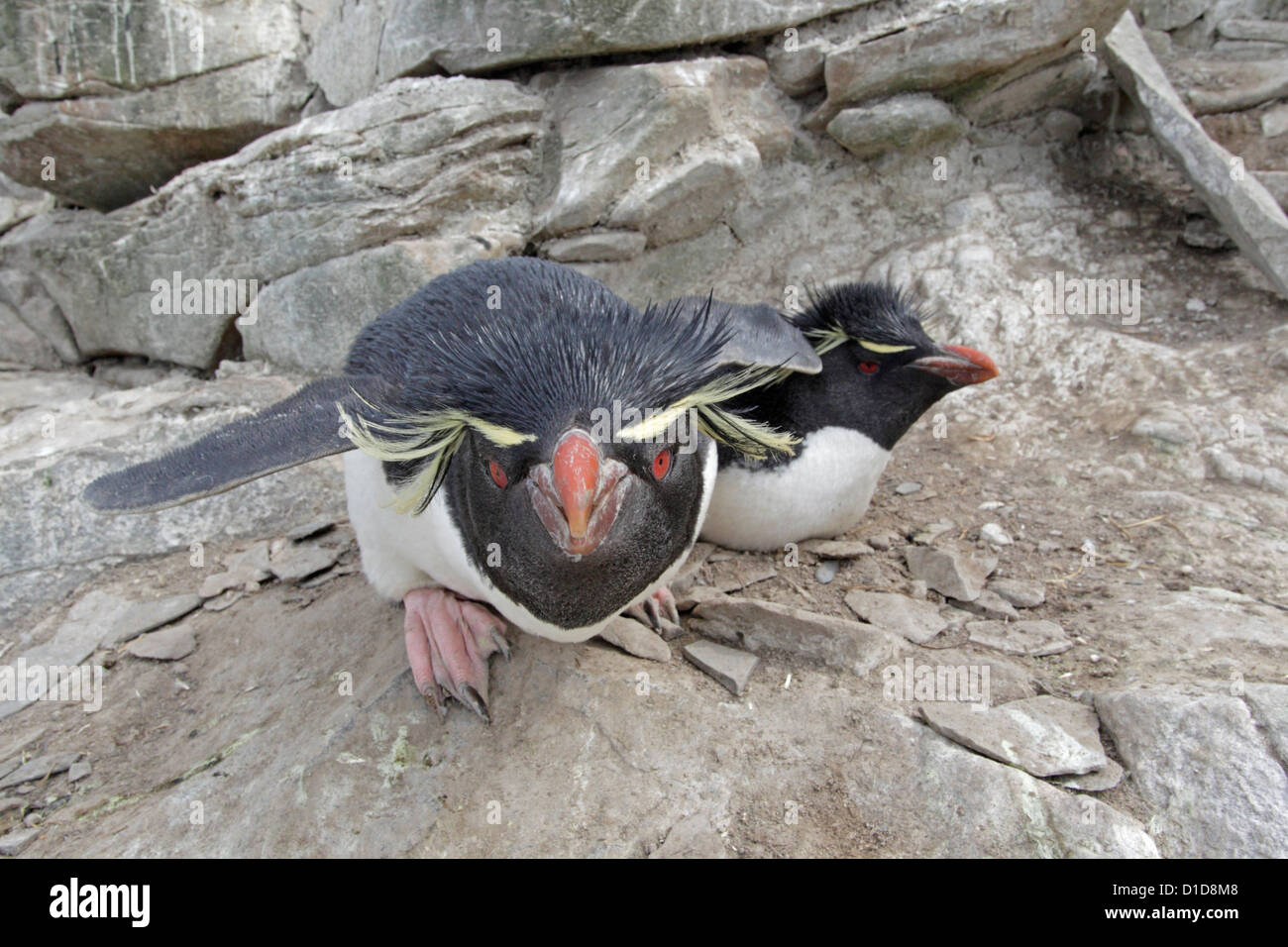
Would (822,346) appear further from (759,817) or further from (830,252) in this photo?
(759,817)

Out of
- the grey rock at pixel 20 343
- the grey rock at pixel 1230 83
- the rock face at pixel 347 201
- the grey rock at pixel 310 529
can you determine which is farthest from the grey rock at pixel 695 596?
the grey rock at pixel 20 343

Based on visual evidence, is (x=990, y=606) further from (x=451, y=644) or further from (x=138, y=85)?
(x=138, y=85)

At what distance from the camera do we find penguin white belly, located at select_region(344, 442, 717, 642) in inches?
68.8

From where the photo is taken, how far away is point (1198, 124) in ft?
11.5

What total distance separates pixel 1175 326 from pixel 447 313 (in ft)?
9.42

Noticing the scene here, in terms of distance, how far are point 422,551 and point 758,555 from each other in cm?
116

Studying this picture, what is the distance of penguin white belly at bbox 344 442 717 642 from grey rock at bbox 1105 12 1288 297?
2586mm

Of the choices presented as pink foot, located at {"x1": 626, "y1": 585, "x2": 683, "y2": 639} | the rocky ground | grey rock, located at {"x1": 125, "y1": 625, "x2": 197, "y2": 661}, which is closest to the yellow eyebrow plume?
the rocky ground

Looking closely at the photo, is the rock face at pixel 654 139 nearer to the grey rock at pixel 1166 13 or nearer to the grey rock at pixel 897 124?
the grey rock at pixel 897 124

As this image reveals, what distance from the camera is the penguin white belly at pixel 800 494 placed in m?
2.69

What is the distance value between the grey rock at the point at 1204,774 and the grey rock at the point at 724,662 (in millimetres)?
748

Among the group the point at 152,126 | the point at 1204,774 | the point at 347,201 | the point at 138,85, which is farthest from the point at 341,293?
the point at 1204,774

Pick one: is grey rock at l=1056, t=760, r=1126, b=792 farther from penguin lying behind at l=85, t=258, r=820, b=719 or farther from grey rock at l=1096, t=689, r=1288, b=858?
penguin lying behind at l=85, t=258, r=820, b=719
